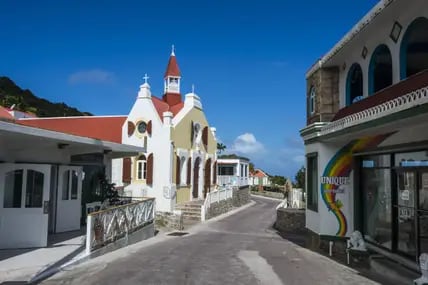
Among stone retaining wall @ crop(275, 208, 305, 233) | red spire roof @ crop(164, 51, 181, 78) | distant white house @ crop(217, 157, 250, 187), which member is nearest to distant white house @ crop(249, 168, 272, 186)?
distant white house @ crop(217, 157, 250, 187)

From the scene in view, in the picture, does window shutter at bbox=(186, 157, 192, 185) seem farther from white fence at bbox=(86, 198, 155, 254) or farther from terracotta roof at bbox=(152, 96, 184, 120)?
white fence at bbox=(86, 198, 155, 254)

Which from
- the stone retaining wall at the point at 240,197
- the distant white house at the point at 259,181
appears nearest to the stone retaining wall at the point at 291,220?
the stone retaining wall at the point at 240,197

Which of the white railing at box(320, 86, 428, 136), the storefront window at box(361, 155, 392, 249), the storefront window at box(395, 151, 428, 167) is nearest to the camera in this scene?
the white railing at box(320, 86, 428, 136)

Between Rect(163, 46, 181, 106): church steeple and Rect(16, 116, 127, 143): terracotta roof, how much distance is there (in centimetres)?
424

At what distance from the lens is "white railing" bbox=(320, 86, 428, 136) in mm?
7266

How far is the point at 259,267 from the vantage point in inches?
406

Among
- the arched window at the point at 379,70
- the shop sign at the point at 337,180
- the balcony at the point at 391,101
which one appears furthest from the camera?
the shop sign at the point at 337,180

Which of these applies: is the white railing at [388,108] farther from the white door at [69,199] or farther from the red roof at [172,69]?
the red roof at [172,69]

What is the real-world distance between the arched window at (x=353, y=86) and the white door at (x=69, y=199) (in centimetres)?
884

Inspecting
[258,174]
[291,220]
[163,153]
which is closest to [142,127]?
[163,153]

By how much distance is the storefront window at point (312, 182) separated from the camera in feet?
48.0

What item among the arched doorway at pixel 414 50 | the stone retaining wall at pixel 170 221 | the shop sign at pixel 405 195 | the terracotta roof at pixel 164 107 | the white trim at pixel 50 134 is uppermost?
the terracotta roof at pixel 164 107

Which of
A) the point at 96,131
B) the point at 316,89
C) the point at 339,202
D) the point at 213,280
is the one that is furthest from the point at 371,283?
the point at 96,131

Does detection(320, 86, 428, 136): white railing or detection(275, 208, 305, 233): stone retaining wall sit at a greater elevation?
detection(320, 86, 428, 136): white railing
